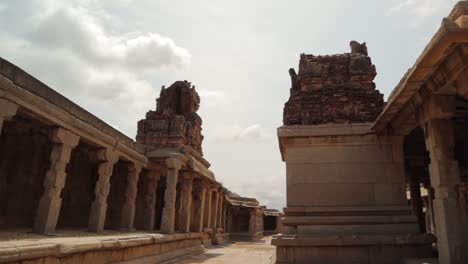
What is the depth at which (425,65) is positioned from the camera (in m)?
5.10

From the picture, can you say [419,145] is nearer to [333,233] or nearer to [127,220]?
[333,233]

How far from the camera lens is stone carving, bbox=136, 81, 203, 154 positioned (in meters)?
20.9

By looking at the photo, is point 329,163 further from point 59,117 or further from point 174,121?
point 174,121

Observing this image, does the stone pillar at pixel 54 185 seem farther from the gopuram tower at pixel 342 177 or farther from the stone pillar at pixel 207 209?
the stone pillar at pixel 207 209

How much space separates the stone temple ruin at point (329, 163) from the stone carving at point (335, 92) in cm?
3

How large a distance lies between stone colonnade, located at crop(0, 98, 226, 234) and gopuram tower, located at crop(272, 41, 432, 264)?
5604mm

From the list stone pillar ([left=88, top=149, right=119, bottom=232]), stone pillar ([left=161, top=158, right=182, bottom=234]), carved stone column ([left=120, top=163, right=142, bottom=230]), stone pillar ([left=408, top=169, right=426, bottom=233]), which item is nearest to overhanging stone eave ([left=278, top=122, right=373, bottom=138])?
stone pillar ([left=408, top=169, right=426, bottom=233])

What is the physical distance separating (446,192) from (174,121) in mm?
17384

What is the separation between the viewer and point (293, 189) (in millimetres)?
8094

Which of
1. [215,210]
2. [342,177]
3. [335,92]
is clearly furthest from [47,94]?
[215,210]

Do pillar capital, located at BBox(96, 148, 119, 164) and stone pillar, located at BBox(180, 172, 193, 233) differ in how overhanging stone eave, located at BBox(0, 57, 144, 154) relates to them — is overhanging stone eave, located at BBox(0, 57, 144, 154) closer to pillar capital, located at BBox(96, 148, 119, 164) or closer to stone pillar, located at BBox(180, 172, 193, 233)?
pillar capital, located at BBox(96, 148, 119, 164)

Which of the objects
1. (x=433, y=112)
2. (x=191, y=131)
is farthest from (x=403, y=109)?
(x=191, y=131)

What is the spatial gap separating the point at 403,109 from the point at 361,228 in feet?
8.99

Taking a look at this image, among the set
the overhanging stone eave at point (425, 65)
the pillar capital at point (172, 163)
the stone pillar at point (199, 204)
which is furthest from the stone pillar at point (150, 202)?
the overhanging stone eave at point (425, 65)
